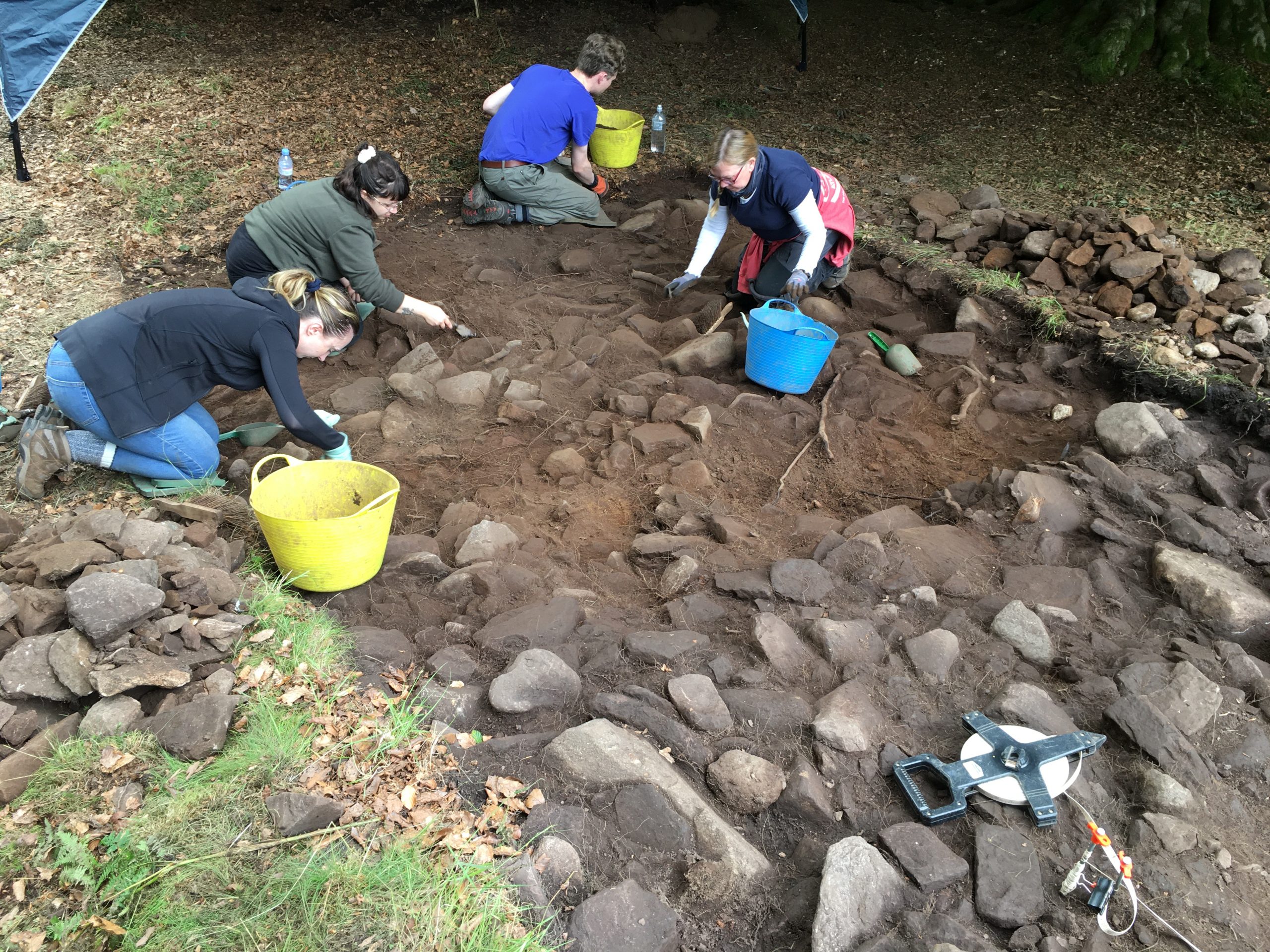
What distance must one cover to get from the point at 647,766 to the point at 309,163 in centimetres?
543

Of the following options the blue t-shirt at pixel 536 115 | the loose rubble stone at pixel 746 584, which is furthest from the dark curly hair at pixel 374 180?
the loose rubble stone at pixel 746 584

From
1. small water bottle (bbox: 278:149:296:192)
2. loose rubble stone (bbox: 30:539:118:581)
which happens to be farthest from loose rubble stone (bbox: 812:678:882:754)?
small water bottle (bbox: 278:149:296:192)

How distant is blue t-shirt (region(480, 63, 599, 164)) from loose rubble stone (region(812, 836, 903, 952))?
186 inches

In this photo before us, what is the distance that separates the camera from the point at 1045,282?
15.9ft

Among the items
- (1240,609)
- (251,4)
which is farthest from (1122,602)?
(251,4)

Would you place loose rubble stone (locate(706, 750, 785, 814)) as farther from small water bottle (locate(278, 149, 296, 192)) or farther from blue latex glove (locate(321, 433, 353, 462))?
small water bottle (locate(278, 149, 296, 192))

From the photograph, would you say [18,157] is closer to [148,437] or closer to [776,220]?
[148,437]

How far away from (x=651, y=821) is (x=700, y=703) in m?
0.42

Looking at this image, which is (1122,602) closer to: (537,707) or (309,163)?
(537,707)

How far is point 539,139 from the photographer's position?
5523 millimetres

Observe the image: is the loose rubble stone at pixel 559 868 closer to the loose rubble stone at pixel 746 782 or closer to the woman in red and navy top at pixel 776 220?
the loose rubble stone at pixel 746 782

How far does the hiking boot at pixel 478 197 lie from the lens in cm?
565

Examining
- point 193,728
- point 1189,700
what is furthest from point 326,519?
point 1189,700

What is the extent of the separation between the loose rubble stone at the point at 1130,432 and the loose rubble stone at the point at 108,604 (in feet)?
12.7
